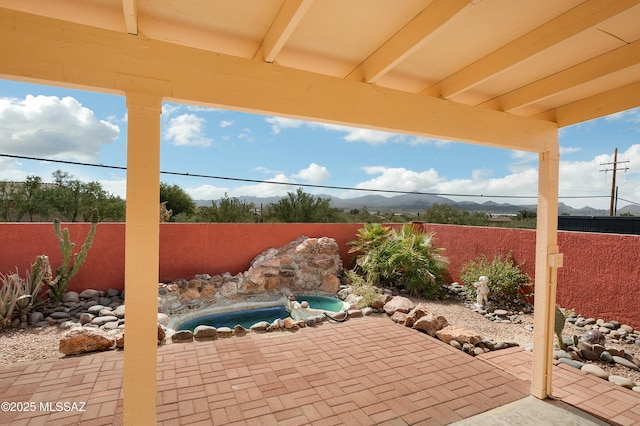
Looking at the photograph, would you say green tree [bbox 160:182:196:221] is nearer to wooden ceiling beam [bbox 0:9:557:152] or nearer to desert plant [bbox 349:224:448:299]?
desert plant [bbox 349:224:448:299]

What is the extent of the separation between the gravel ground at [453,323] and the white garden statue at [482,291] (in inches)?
11.9

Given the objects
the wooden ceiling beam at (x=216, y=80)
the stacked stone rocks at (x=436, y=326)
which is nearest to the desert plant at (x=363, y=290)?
the stacked stone rocks at (x=436, y=326)

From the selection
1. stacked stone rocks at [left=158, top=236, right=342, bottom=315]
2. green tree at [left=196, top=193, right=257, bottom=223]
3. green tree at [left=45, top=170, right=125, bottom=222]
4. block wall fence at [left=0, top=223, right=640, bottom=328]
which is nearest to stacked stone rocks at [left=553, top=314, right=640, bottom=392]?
block wall fence at [left=0, top=223, right=640, bottom=328]

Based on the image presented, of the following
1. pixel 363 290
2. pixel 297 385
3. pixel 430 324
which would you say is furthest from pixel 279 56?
pixel 363 290

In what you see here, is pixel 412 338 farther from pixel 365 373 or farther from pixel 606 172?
pixel 606 172

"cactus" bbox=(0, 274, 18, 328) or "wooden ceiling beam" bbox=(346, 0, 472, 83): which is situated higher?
"wooden ceiling beam" bbox=(346, 0, 472, 83)

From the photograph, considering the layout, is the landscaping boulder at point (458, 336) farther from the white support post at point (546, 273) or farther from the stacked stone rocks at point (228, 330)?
the stacked stone rocks at point (228, 330)

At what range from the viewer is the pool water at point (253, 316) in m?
6.35

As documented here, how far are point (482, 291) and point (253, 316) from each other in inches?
186

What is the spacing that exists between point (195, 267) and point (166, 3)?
6867 mm

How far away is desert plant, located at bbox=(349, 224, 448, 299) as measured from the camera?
7.54m

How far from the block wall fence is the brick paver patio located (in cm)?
252

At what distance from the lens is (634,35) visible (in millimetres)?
2133

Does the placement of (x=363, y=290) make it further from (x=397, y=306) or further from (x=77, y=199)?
(x=77, y=199)
